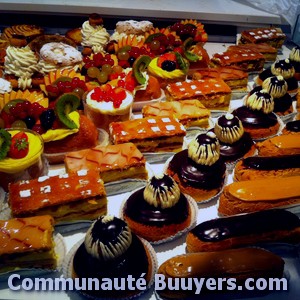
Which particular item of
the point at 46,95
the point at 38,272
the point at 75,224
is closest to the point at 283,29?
the point at 46,95

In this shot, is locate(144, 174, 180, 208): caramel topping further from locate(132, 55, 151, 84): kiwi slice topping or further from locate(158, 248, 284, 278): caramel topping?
locate(132, 55, 151, 84): kiwi slice topping

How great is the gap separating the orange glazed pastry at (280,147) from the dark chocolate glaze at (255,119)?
0.30 m

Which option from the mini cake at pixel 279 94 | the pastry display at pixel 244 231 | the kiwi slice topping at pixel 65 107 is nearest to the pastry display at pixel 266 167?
the pastry display at pixel 244 231

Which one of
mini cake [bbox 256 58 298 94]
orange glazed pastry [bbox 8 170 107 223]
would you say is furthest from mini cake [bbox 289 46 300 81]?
orange glazed pastry [bbox 8 170 107 223]

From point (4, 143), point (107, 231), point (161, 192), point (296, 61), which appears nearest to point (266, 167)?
point (161, 192)

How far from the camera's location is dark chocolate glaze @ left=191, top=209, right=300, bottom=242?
2.20 m

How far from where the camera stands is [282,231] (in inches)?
89.8

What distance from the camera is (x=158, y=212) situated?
2316mm

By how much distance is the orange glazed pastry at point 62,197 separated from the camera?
2289 millimetres

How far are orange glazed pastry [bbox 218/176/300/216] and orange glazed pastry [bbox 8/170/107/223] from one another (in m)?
0.80

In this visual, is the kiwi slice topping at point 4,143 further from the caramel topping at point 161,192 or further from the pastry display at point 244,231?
the pastry display at point 244,231

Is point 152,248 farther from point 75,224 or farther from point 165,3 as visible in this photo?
point 165,3

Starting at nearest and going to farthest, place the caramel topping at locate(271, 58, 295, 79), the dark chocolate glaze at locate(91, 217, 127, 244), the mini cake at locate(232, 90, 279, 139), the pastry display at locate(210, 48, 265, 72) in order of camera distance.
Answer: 1. the dark chocolate glaze at locate(91, 217, 127, 244)
2. the mini cake at locate(232, 90, 279, 139)
3. the caramel topping at locate(271, 58, 295, 79)
4. the pastry display at locate(210, 48, 265, 72)

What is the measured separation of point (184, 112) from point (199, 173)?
795 mm
